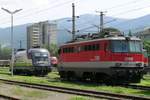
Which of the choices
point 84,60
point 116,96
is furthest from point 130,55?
point 116,96

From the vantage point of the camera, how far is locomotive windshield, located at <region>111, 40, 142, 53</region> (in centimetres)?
2812

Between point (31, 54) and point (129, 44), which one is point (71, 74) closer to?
point (129, 44)

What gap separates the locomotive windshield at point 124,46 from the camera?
28.1m

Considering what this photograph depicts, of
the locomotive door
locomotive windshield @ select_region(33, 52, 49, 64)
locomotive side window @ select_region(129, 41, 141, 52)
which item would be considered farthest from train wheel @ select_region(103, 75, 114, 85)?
locomotive windshield @ select_region(33, 52, 49, 64)

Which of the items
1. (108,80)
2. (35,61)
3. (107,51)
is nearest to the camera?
(107,51)

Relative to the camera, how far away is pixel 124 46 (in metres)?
28.4

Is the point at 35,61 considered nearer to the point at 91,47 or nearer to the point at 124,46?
the point at 91,47

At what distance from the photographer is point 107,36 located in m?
29.0

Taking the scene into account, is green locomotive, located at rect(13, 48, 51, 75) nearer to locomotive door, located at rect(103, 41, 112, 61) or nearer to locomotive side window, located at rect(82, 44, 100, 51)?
locomotive side window, located at rect(82, 44, 100, 51)

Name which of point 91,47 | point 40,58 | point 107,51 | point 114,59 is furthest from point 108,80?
point 40,58

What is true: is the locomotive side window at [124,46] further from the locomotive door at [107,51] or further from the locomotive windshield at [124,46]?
the locomotive door at [107,51]

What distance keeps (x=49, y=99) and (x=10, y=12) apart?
30.4 meters

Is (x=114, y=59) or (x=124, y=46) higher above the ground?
(x=124, y=46)

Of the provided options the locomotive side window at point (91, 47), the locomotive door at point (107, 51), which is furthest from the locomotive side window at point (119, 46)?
the locomotive side window at point (91, 47)
